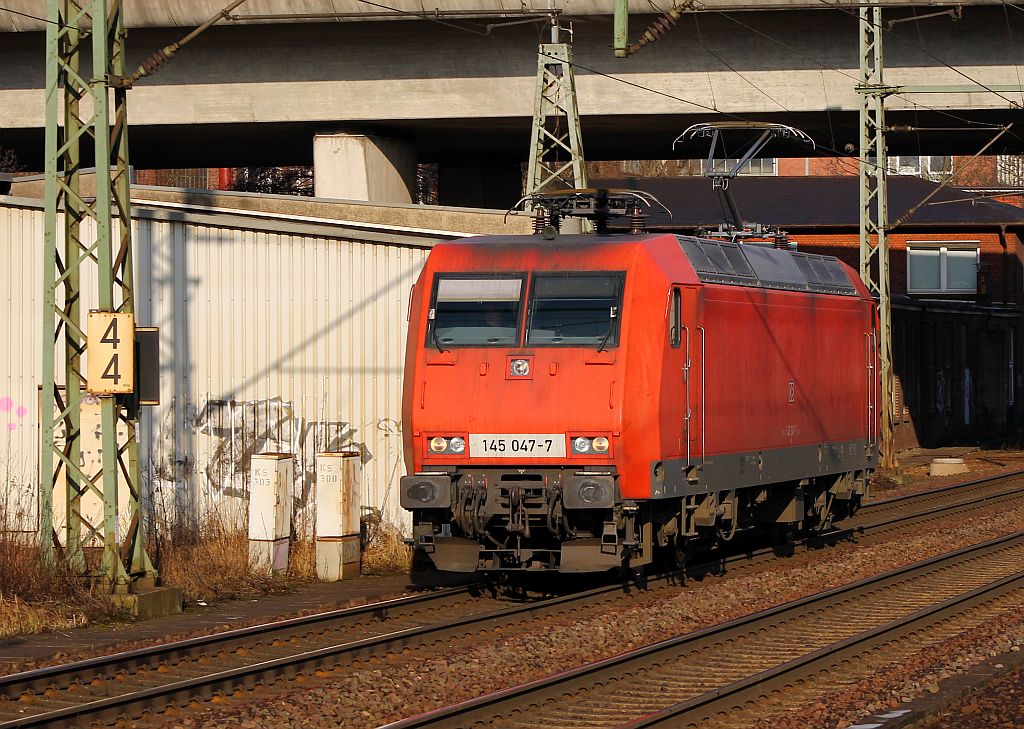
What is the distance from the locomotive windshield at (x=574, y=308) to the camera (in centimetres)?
1381

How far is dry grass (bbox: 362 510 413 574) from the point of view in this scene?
55.8 ft

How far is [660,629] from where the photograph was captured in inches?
518

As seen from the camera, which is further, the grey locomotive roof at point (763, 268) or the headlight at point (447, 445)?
the grey locomotive roof at point (763, 268)

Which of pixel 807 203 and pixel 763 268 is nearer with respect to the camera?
pixel 763 268

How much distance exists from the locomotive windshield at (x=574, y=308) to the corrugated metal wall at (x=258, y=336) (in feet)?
13.3

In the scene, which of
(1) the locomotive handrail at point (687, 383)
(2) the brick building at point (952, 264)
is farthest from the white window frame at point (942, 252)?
(1) the locomotive handrail at point (687, 383)

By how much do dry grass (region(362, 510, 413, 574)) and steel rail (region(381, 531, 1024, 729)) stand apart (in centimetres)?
477

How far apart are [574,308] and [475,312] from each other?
914mm

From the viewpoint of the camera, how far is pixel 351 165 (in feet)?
94.1

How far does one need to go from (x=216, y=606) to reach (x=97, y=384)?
2.47m

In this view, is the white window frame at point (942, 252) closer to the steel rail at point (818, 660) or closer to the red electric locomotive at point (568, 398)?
the steel rail at point (818, 660)

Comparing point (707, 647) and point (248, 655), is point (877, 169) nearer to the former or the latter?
point (707, 647)

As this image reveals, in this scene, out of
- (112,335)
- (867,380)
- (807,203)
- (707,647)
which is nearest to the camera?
(707,647)

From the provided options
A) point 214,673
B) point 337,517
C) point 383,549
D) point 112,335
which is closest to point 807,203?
point 383,549
